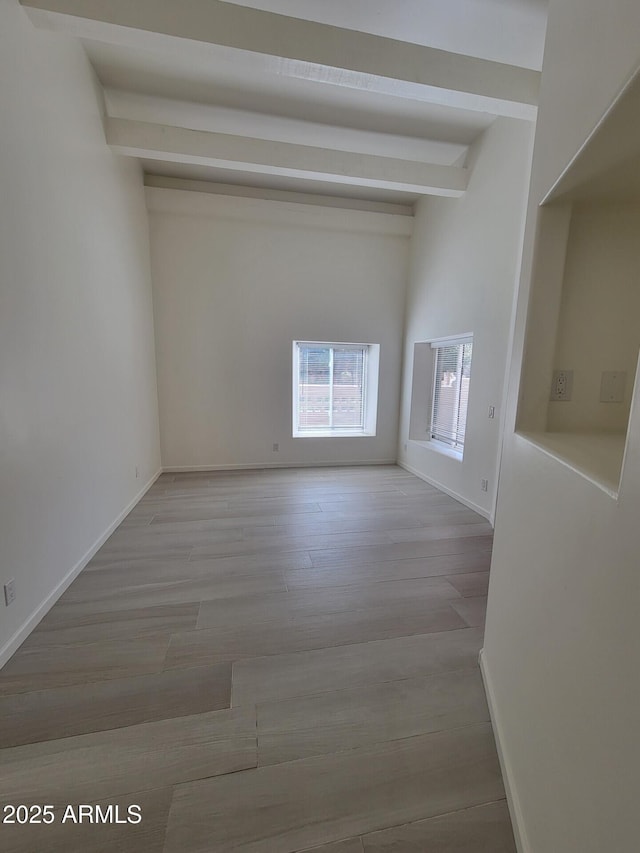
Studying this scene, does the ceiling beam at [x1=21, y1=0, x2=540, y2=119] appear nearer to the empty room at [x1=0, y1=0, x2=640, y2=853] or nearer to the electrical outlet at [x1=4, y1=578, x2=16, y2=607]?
the empty room at [x1=0, y1=0, x2=640, y2=853]

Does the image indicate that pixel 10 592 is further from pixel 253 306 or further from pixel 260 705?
pixel 253 306

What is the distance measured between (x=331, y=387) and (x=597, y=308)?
3812 mm

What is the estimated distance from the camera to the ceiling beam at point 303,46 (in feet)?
6.08

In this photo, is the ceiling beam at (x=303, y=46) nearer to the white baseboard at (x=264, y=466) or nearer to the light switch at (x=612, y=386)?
the light switch at (x=612, y=386)

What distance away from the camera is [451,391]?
4168mm

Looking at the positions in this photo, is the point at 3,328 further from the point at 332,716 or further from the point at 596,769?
the point at 596,769

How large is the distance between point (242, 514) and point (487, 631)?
226 centimetres

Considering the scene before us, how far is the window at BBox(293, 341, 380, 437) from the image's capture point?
4863 mm

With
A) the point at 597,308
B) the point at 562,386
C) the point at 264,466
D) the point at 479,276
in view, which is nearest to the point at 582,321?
the point at 597,308

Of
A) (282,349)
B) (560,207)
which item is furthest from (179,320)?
(560,207)

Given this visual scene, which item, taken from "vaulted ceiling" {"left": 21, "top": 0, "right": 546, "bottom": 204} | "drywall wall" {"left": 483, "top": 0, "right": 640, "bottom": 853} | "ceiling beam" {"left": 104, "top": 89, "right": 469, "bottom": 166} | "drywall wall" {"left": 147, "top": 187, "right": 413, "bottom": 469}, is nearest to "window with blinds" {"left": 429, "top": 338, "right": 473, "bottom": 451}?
"drywall wall" {"left": 147, "top": 187, "right": 413, "bottom": 469}

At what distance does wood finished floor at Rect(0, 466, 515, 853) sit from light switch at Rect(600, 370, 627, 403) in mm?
1305

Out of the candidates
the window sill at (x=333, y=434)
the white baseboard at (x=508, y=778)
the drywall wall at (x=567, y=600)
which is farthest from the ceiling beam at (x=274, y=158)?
the white baseboard at (x=508, y=778)

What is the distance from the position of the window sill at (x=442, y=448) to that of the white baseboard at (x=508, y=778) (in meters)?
2.54
